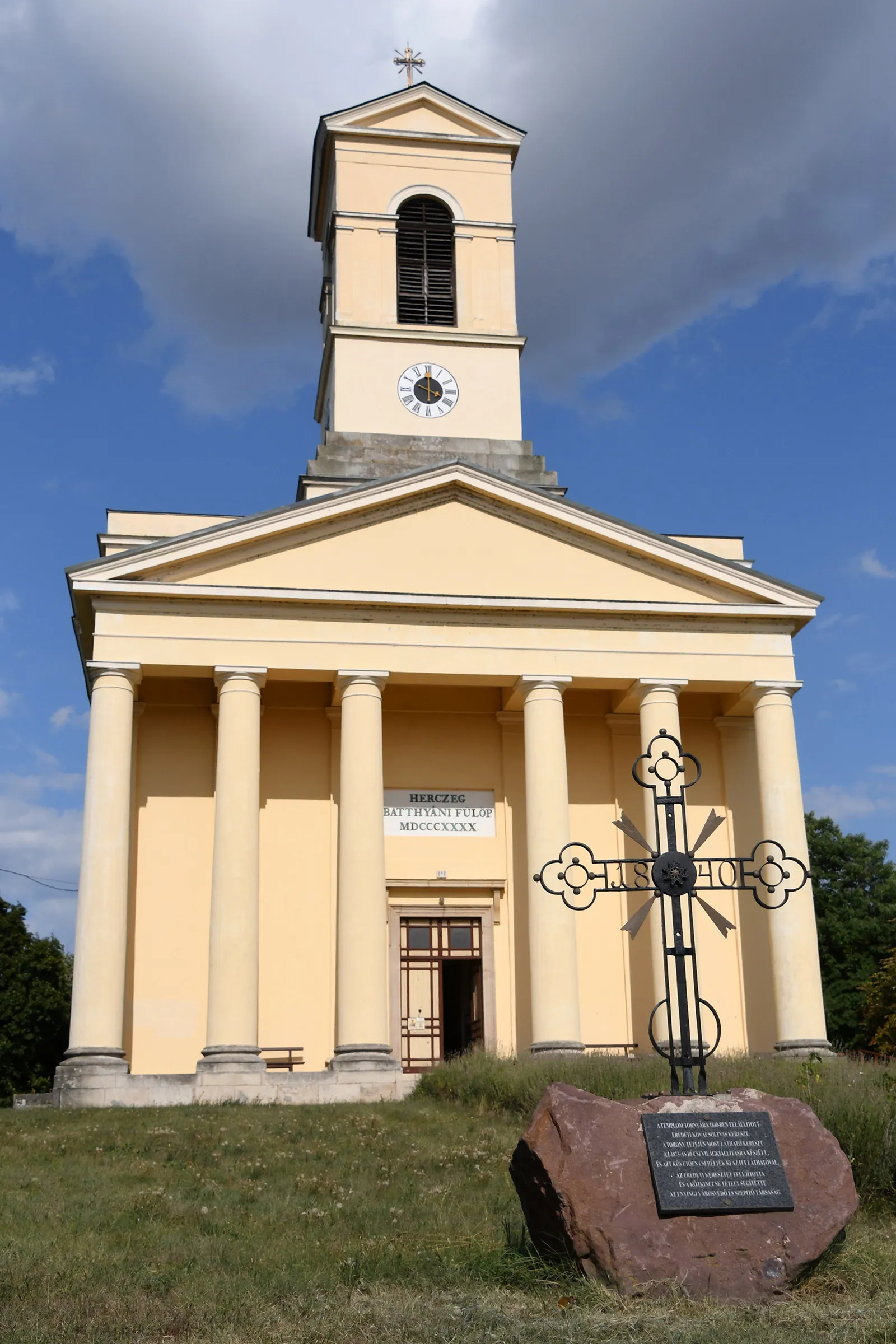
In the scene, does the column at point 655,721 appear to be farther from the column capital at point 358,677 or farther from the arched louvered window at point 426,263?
the arched louvered window at point 426,263

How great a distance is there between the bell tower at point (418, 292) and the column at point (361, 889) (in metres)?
6.67

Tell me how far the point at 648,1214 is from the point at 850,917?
4272cm

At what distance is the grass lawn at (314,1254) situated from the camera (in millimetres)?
8891

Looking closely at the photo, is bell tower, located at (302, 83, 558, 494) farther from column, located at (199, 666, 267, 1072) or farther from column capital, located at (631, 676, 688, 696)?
column, located at (199, 666, 267, 1072)

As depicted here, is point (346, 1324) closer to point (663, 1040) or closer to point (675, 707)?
point (663, 1040)

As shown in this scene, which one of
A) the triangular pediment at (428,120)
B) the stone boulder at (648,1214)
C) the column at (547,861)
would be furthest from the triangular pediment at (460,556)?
the stone boulder at (648,1214)

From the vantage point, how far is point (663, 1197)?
9.59 meters

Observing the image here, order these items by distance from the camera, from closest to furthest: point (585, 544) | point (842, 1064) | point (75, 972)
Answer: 1. point (842, 1064)
2. point (75, 972)
3. point (585, 544)

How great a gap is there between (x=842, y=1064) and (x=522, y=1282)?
12.9 meters

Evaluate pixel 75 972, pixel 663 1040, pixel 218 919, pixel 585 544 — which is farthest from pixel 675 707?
pixel 75 972

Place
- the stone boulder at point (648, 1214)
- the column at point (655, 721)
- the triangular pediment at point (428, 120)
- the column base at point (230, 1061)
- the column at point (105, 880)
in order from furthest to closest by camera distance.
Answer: the triangular pediment at point (428, 120) < the column at point (655, 721) < the column at point (105, 880) < the column base at point (230, 1061) < the stone boulder at point (648, 1214)

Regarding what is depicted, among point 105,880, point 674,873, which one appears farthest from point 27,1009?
point 674,873

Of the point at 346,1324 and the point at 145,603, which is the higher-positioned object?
the point at 145,603

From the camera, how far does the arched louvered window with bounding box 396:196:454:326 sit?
1314 inches
